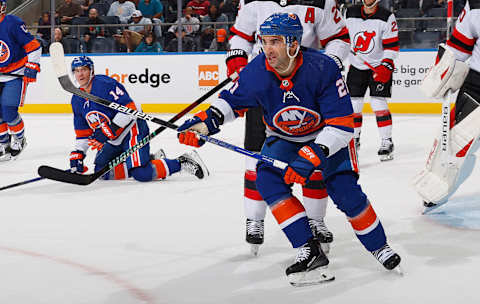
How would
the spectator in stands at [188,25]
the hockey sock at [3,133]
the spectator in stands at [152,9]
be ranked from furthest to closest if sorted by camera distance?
the spectator in stands at [152,9] < the spectator in stands at [188,25] < the hockey sock at [3,133]

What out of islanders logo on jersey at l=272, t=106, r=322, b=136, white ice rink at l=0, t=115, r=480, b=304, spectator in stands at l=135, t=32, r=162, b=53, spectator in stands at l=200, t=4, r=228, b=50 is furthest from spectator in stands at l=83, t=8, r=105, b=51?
islanders logo on jersey at l=272, t=106, r=322, b=136

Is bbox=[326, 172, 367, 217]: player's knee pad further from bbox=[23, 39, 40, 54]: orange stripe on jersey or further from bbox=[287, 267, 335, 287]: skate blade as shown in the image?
bbox=[23, 39, 40, 54]: orange stripe on jersey

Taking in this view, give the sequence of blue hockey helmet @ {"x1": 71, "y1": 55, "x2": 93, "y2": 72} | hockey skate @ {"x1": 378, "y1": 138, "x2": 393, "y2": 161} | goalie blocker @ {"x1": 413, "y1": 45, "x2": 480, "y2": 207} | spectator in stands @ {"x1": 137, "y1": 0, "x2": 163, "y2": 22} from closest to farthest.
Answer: goalie blocker @ {"x1": 413, "y1": 45, "x2": 480, "y2": 207}, blue hockey helmet @ {"x1": 71, "y1": 55, "x2": 93, "y2": 72}, hockey skate @ {"x1": 378, "y1": 138, "x2": 393, "y2": 161}, spectator in stands @ {"x1": 137, "y1": 0, "x2": 163, "y2": 22}

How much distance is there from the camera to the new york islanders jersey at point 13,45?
16.9 ft

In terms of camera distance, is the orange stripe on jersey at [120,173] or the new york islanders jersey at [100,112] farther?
the orange stripe on jersey at [120,173]

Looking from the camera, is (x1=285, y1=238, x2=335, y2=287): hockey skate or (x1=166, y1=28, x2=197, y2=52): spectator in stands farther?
(x1=166, y1=28, x2=197, y2=52): spectator in stands

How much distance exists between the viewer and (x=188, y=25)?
28.1 ft

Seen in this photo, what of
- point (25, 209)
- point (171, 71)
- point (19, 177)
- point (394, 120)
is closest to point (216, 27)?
point (171, 71)

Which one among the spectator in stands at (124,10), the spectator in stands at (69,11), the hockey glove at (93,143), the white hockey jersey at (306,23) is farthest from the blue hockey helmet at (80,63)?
the spectator in stands at (69,11)

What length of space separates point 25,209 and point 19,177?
1.09 metres

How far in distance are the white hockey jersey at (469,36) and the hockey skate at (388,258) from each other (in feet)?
3.40

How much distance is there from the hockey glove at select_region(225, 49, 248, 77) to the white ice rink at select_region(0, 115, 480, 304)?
69cm

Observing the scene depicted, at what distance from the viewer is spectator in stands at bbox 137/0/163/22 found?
353 inches

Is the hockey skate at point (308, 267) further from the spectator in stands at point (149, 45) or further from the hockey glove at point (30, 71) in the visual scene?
the spectator in stands at point (149, 45)
